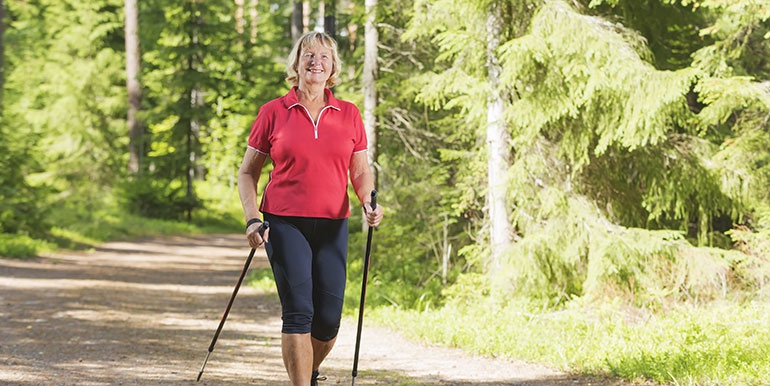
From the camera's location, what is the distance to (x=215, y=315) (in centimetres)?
1074

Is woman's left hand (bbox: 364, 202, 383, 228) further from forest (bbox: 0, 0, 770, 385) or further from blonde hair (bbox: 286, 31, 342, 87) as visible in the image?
forest (bbox: 0, 0, 770, 385)

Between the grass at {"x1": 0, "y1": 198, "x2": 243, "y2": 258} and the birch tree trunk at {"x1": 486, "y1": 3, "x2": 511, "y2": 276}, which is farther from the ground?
the birch tree trunk at {"x1": 486, "y1": 3, "x2": 511, "y2": 276}

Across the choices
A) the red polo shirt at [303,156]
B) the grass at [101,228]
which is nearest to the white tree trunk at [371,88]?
the grass at [101,228]

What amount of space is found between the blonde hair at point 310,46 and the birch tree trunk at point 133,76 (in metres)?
23.9

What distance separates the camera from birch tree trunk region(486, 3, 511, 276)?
9.73 meters

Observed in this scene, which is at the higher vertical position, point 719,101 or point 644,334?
point 719,101

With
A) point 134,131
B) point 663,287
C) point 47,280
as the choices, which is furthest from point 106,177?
point 663,287

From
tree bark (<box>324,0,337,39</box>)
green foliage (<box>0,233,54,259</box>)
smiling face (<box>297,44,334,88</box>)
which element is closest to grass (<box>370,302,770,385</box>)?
smiling face (<box>297,44,334,88</box>)

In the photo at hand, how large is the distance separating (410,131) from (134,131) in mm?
16438

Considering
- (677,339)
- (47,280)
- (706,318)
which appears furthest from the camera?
(47,280)

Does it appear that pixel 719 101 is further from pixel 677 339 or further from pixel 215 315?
pixel 215 315

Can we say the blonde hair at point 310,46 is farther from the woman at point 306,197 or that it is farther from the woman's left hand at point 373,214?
the woman's left hand at point 373,214

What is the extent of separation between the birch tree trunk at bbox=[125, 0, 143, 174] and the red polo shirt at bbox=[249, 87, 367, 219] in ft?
79.4

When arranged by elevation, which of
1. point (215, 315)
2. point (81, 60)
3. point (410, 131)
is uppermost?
point (81, 60)
